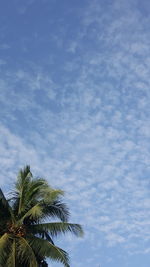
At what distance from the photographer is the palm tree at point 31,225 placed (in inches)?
998

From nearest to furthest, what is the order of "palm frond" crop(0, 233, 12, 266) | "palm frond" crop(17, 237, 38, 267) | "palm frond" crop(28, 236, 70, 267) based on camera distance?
"palm frond" crop(0, 233, 12, 266) < "palm frond" crop(17, 237, 38, 267) < "palm frond" crop(28, 236, 70, 267)

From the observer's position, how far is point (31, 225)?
27484 millimetres

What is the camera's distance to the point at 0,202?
27.4m

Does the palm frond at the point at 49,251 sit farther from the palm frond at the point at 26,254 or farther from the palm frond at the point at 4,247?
the palm frond at the point at 4,247

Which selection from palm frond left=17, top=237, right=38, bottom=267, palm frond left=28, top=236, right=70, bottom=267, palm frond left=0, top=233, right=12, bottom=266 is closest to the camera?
palm frond left=0, top=233, right=12, bottom=266

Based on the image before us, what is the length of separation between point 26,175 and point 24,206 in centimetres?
203

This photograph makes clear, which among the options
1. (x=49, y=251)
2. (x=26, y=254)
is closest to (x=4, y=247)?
(x=26, y=254)

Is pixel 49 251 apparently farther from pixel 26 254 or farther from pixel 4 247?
pixel 4 247

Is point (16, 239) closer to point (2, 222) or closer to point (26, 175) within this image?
point (2, 222)

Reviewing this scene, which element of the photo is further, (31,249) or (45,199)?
(45,199)

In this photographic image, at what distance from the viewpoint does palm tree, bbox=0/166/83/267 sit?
25.4 m

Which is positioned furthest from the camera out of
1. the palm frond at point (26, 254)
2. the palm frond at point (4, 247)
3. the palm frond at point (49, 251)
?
the palm frond at point (49, 251)

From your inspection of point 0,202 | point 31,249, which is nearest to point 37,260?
point 31,249

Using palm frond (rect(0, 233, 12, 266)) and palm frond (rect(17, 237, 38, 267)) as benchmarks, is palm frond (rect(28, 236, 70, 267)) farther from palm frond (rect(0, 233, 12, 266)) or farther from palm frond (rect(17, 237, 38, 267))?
palm frond (rect(0, 233, 12, 266))
